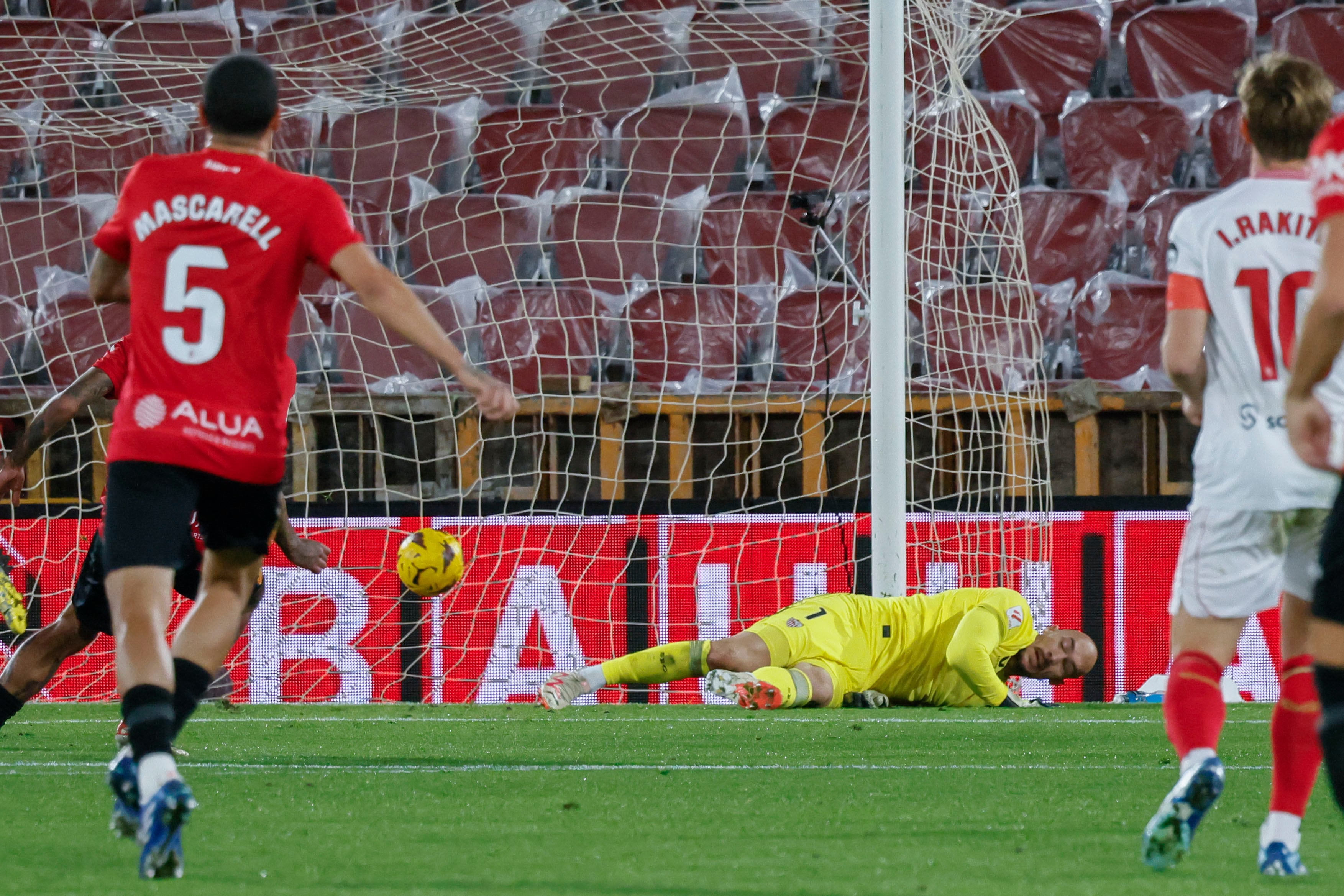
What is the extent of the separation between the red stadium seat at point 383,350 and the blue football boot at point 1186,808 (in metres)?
7.26

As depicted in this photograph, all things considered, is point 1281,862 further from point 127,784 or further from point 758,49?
point 758,49

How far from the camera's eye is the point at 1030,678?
8.15m

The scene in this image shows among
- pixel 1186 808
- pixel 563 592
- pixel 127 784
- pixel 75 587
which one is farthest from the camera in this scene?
pixel 563 592

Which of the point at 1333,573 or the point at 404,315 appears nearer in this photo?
the point at 1333,573

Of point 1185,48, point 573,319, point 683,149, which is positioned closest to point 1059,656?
point 573,319

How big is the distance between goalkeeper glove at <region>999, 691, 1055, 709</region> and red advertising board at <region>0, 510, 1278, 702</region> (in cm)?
50

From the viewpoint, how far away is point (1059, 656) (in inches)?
293

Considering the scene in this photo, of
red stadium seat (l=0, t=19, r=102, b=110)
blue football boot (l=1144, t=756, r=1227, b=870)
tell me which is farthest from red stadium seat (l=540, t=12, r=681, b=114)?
blue football boot (l=1144, t=756, r=1227, b=870)

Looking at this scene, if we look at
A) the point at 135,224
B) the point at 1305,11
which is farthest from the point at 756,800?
the point at 1305,11

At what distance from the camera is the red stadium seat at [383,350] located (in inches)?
393

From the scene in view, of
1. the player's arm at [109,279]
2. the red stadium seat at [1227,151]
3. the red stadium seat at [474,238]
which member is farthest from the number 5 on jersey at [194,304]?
the red stadium seat at [1227,151]

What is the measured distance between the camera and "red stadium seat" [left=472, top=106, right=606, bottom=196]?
11.0m

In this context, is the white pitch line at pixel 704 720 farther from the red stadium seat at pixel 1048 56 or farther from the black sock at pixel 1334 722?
the red stadium seat at pixel 1048 56

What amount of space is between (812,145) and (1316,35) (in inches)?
150
